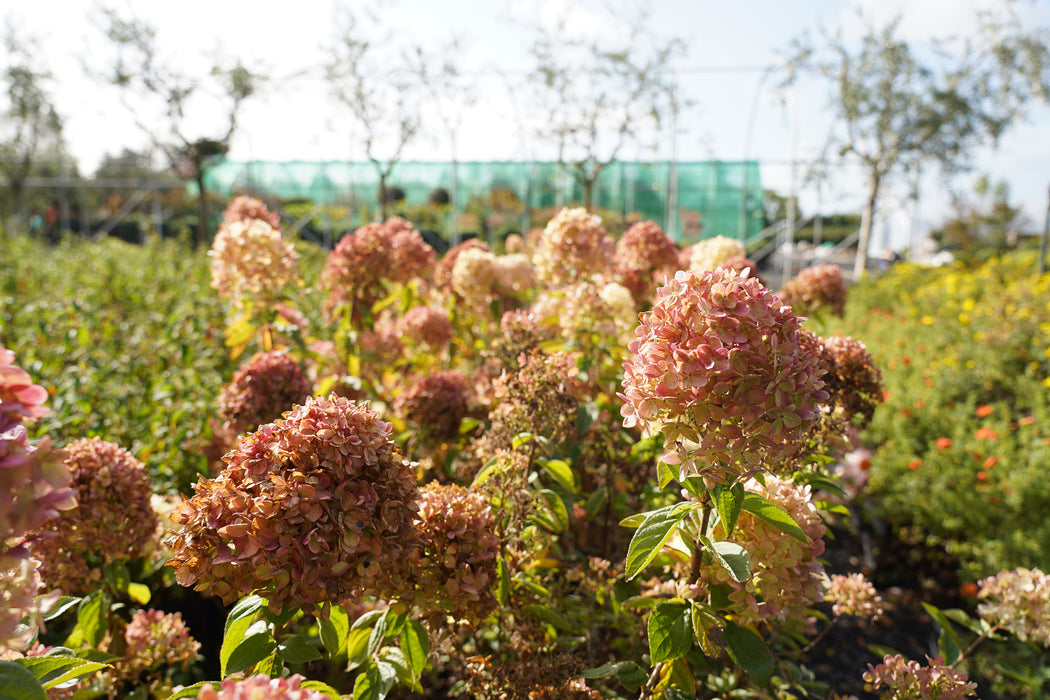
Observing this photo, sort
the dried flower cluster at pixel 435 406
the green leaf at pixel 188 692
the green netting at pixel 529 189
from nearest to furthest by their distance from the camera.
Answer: the green leaf at pixel 188 692
the dried flower cluster at pixel 435 406
the green netting at pixel 529 189

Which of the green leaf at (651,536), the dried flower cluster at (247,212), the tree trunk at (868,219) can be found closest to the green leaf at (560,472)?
the green leaf at (651,536)

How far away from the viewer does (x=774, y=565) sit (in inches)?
54.3

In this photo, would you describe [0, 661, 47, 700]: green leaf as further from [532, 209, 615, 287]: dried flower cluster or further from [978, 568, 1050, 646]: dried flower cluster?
[532, 209, 615, 287]: dried flower cluster

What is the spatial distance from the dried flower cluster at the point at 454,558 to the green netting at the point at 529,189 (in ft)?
42.0

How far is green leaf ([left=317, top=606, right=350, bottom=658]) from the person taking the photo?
1325 mm

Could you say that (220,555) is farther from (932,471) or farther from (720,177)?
(720,177)

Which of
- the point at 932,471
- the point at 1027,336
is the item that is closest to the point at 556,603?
→ the point at 932,471

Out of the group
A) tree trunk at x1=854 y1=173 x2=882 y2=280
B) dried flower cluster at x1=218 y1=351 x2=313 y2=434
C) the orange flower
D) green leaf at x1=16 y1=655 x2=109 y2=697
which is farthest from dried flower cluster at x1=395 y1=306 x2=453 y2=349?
tree trunk at x1=854 y1=173 x2=882 y2=280

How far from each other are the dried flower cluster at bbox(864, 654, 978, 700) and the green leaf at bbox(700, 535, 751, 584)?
0.61 meters

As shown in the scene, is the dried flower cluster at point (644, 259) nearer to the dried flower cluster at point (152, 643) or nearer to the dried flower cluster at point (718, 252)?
the dried flower cluster at point (718, 252)

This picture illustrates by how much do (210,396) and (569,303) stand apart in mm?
1644

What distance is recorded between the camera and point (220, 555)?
1137 mm

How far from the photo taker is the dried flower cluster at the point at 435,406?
245 cm

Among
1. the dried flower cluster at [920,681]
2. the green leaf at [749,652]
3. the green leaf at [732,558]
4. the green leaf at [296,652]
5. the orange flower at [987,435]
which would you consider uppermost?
the green leaf at [732,558]
